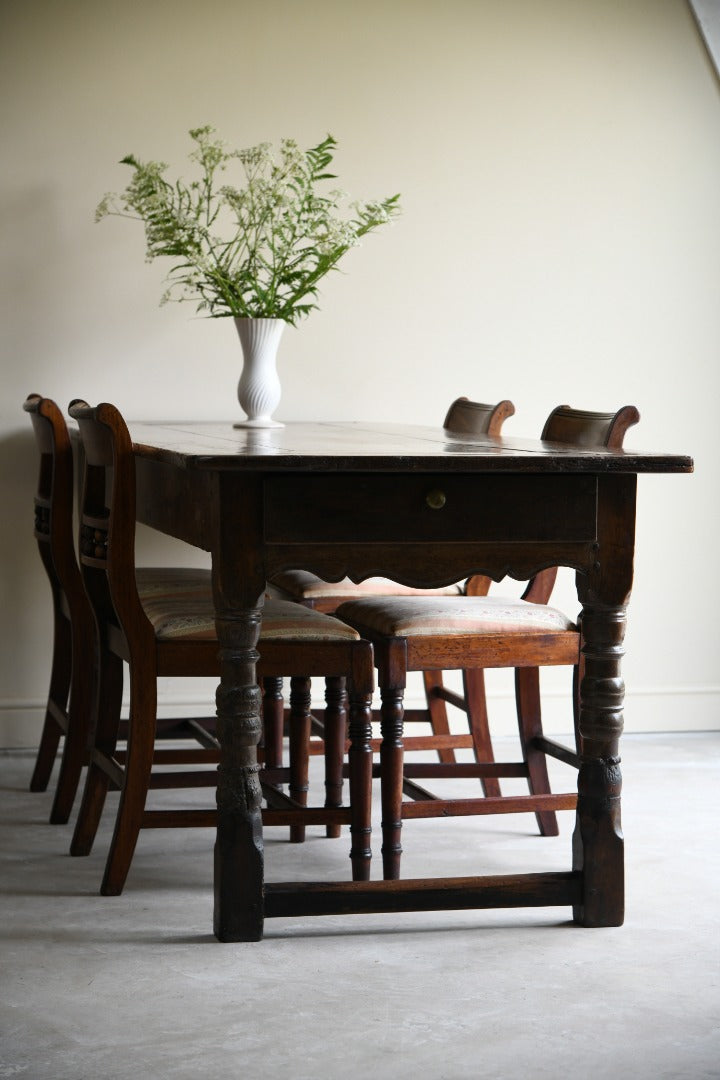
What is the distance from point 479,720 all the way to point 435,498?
4.25 feet

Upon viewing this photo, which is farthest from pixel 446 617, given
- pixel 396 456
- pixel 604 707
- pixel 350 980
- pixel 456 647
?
pixel 350 980

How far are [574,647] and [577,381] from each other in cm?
164

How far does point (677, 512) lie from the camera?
15.0 feet

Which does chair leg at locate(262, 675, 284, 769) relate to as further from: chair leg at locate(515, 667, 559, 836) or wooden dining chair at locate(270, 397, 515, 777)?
chair leg at locate(515, 667, 559, 836)

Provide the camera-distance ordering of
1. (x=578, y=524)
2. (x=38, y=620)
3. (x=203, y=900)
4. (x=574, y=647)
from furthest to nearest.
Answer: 1. (x=38, y=620)
2. (x=574, y=647)
3. (x=203, y=900)
4. (x=578, y=524)

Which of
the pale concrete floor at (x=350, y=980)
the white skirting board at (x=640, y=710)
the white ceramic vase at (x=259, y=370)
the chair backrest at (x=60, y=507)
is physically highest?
the white ceramic vase at (x=259, y=370)

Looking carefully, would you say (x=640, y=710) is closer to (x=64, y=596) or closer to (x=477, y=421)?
(x=477, y=421)

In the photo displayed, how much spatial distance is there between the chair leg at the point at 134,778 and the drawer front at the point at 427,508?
546 millimetres

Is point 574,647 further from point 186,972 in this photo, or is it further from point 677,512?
point 677,512

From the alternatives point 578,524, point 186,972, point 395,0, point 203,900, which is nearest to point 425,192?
point 395,0

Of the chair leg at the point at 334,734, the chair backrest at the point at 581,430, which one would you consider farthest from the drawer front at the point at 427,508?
the chair leg at the point at 334,734

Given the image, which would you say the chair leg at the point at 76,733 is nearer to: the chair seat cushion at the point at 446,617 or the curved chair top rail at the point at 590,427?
the chair seat cushion at the point at 446,617

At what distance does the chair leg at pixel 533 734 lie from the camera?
3.27 meters

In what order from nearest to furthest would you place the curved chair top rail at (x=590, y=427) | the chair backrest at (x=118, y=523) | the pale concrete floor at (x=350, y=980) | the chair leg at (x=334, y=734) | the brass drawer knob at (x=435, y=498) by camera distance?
1. the pale concrete floor at (x=350, y=980)
2. the brass drawer knob at (x=435, y=498)
3. the chair backrest at (x=118, y=523)
4. the curved chair top rail at (x=590, y=427)
5. the chair leg at (x=334, y=734)
